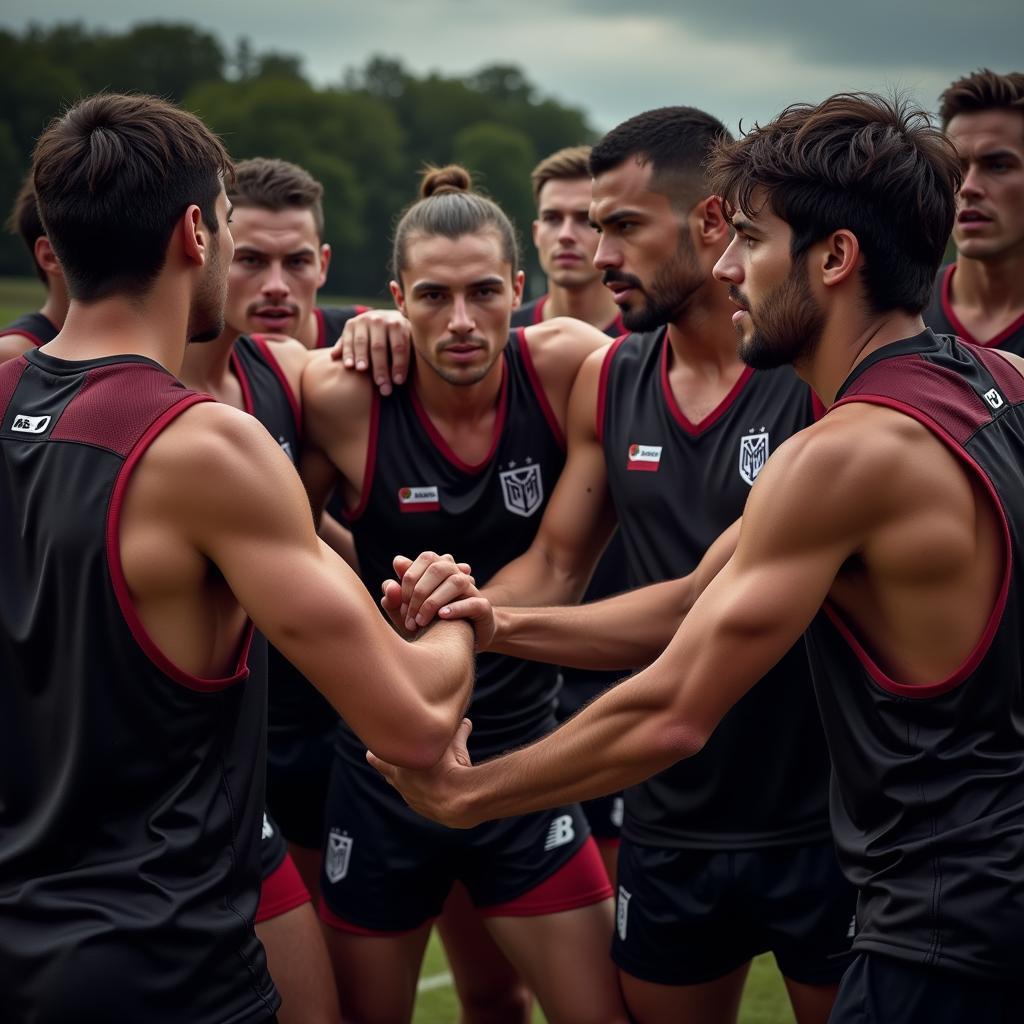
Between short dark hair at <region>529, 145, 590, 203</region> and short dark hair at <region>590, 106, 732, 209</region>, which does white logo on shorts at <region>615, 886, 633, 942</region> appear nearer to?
short dark hair at <region>590, 106, 732, 209</region>

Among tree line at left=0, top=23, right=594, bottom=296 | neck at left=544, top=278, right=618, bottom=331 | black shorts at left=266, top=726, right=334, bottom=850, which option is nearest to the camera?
black shorts at left=266, top=726, right=334, bottom=850

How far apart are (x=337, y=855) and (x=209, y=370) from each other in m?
2.02

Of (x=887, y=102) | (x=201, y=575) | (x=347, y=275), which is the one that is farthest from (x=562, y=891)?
(x=347, y=275)

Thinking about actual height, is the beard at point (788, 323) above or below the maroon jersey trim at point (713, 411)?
above

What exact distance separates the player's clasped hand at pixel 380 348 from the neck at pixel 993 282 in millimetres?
2880

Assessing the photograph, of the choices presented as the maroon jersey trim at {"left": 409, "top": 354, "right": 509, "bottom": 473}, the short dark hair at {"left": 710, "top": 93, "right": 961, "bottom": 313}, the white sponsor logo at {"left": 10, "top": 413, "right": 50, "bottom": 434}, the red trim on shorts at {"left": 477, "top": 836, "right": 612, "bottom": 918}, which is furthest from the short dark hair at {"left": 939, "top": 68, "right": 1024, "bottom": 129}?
the white sponsor logo at {"left": 10, "top": 413, "right": 50, "bottom": 434}

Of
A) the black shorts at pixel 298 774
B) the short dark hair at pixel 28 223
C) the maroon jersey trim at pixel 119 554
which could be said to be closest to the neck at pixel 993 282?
the black shorts at pixel 298 774

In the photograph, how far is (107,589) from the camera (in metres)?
3.03

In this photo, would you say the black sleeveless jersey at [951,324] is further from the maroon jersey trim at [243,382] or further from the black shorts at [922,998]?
the black shorts at [922,998]

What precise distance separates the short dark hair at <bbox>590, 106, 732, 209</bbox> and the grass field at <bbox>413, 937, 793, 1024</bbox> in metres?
4.11

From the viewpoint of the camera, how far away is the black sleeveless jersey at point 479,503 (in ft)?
17.5

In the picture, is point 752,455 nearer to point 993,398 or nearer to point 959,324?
point 993,398

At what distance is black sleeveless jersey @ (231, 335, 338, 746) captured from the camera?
17.8 feet

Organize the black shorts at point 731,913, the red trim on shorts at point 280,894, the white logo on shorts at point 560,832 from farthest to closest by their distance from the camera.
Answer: the white logo on shorts at point 560,832, the red trim on shorts at point 280,894, the black shorts at point 731,913
